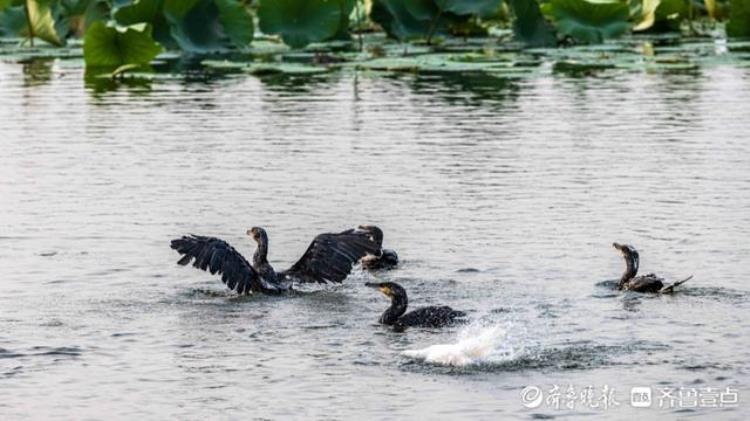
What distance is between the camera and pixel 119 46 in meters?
28.8

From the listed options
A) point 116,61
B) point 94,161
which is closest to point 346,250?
point 94,161

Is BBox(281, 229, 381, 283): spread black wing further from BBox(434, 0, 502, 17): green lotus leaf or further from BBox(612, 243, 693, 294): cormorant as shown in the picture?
BBox(434, 0, 502, 17): green lotus leaf

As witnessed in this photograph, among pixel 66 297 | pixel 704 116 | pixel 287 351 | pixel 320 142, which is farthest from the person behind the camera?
pixel 704 116

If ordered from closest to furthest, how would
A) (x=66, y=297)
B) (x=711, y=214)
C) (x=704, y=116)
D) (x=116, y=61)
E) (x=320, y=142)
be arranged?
1. (x=66, y=297)
2. (x=711, y=214)
3. (x=320, y=142)
4. (x=704, y=116)
5. (x=116, y=61)

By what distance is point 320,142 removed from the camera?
20.8 meters

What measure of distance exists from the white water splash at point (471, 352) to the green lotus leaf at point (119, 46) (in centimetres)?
1828

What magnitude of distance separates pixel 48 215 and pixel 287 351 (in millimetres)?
5847

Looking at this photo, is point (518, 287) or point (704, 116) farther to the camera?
point (704, 116)

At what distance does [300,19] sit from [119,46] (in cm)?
520

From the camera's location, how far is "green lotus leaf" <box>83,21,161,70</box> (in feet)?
→ 92.4

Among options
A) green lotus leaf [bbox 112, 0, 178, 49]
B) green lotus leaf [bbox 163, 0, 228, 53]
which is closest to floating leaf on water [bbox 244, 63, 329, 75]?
green lotus leaf [bbox 163, 0, 228, 53]

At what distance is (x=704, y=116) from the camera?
22578 mm

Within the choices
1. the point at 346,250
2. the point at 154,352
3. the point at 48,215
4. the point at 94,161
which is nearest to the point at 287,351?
the point at 154,352

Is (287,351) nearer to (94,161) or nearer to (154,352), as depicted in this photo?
(154,352)
